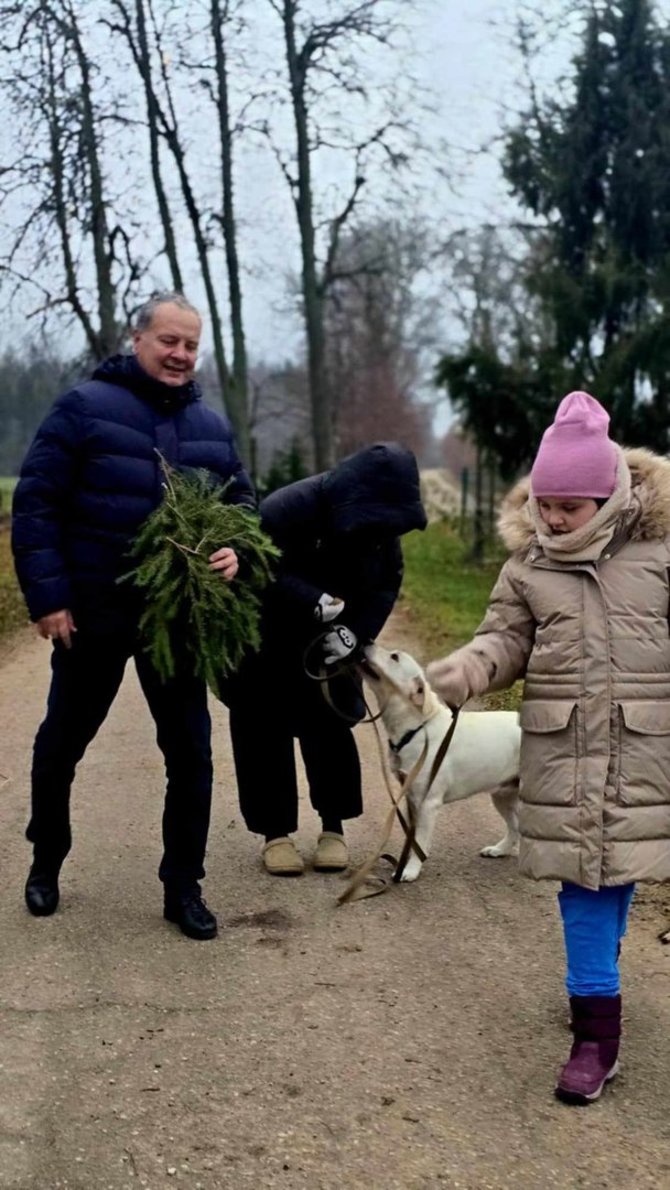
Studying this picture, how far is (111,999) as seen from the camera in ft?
13.0

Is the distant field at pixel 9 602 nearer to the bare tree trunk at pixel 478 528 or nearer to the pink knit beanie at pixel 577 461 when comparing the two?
the bare tree trunk at pixel 478 528

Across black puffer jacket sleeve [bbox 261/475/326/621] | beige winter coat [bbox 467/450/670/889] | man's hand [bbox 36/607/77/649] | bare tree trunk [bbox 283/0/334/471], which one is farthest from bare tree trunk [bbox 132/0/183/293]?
beige winter coat [bbox 467/450/670/889]

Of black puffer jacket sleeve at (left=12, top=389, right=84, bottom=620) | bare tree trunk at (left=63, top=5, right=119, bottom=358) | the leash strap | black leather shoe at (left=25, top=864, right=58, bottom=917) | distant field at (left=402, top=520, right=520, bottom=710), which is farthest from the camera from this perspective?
bare tree trunk at (left=63, top=5, right=119, bottom=358)

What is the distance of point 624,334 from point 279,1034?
1391 cm

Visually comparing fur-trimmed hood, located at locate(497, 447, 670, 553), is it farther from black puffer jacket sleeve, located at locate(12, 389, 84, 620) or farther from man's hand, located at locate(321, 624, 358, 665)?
black puffer jacket sleeve, located at locate(12, 389, 84, 620)

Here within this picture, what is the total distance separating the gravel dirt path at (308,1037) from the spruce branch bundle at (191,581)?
1004 mm

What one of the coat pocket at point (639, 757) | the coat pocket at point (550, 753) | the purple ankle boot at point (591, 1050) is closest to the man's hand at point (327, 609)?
the coat pocket at point (550, 753)

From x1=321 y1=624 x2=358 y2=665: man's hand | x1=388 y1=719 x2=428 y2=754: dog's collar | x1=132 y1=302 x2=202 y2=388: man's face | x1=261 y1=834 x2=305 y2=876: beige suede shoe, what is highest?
x1=132 y1=302 x2=202 y2=388: man's face

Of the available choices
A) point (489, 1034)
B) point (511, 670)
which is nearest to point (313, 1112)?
point (489, 1034)

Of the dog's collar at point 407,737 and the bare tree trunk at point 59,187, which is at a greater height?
the bare tree trunk at point 59,187

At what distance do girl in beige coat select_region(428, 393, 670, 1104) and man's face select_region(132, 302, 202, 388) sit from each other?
146cm

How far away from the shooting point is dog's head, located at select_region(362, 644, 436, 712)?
17.1 feet

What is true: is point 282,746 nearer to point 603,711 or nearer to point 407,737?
point 407,737

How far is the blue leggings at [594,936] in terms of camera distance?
11.4ft
